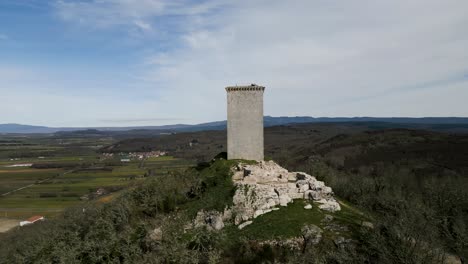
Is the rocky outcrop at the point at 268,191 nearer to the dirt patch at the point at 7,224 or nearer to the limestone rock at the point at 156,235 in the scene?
the limestone rock at the point at 156,235

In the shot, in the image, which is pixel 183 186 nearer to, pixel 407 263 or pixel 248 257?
pixel 248 257

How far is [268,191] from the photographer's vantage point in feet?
104

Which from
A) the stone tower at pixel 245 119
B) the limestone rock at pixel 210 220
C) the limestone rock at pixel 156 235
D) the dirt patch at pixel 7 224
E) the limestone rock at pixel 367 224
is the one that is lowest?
the dirt patch at pixel 7 224

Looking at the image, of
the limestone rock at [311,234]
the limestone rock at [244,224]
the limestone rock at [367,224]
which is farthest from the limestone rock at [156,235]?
the limestone rock at [367,224]

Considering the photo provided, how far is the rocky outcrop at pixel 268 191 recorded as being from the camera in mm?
30266

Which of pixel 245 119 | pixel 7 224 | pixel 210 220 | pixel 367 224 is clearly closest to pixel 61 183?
pixel 7 224

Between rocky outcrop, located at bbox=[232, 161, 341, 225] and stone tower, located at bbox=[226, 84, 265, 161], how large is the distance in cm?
230

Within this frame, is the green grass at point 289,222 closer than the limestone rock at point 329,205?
Yes

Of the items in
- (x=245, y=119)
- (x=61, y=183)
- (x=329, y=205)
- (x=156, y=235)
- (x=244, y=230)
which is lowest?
(x=61, y=183)

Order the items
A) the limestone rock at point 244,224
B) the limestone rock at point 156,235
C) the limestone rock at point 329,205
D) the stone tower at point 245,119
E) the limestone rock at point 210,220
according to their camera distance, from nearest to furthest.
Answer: the limestone rock at point 244,224
the limestone rock at point 156,235
the limestone rock at point 210,220
the limestone rock at point 329,205
the stone tower at point 245,119

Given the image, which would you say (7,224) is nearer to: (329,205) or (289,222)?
(289,222)

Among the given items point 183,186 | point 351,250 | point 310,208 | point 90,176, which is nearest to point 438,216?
point 310,208

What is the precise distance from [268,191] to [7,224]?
211 feet

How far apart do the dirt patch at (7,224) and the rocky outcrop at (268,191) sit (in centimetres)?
5686
